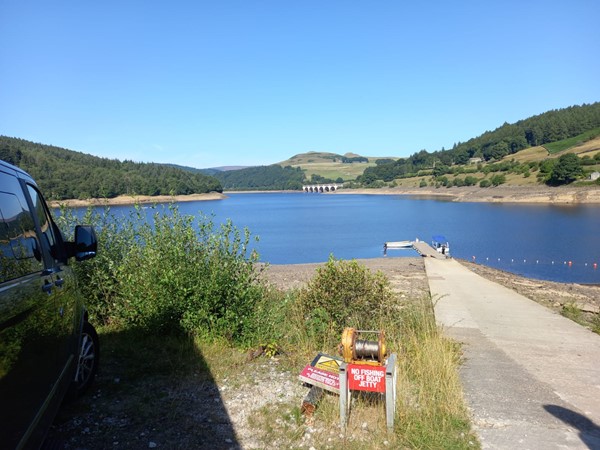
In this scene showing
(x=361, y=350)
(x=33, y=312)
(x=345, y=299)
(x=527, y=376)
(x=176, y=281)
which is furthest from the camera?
(x=345, y=299)

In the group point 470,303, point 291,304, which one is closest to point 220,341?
point 291,304

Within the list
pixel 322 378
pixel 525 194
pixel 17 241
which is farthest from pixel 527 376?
pixel 525 194

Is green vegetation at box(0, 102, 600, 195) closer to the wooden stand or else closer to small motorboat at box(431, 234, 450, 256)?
small motorboat at box(431, 234, 450, 256)

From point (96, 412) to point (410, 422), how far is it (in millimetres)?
2854

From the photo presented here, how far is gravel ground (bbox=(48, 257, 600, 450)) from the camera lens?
143 inches

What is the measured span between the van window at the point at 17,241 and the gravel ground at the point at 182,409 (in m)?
1.57

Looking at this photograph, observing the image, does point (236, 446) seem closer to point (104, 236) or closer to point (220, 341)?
point (220, 341)

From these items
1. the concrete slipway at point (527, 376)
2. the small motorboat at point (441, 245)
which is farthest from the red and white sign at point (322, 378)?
the small motorboat at point (441, 245)

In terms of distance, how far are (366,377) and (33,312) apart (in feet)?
8.51

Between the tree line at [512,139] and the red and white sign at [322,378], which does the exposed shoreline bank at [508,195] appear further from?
the red and white sign at [322,378]

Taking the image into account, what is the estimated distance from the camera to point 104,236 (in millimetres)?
7500

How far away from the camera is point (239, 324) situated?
6109 millimetres

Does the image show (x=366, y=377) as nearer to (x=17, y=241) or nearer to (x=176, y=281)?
(x=17, y=241)

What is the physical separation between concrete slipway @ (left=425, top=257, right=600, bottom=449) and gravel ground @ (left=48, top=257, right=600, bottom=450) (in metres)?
1.70
